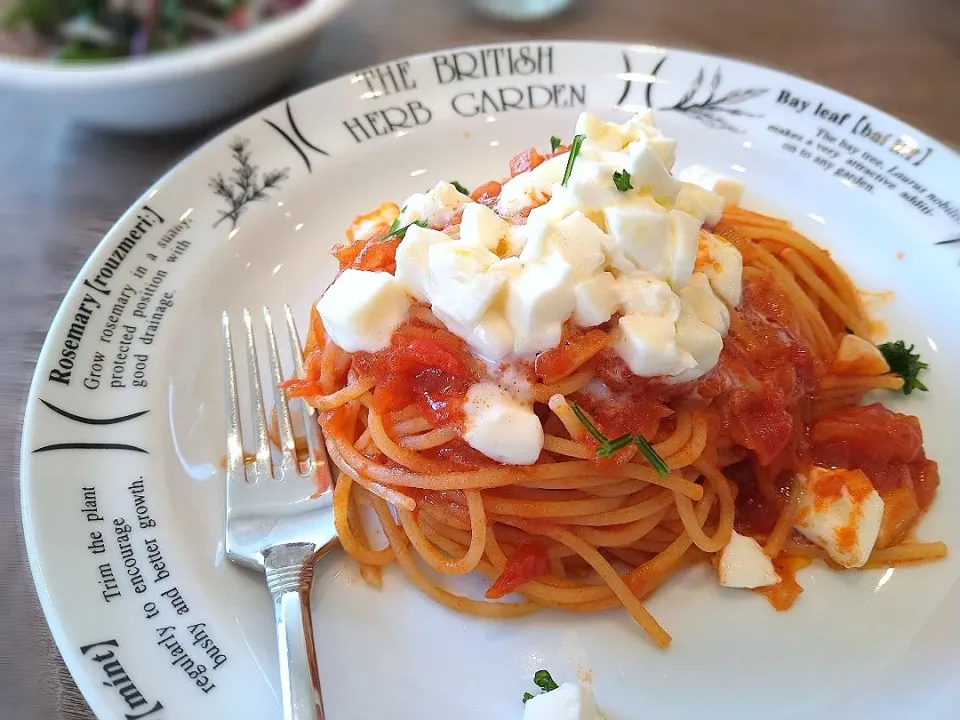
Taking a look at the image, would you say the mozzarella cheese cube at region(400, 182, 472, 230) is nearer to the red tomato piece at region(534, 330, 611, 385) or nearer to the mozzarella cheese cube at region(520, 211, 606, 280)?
the mozzarella cheese cube at region(520, 211, 606, 280)

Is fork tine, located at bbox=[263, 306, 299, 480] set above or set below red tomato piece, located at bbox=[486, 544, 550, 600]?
above

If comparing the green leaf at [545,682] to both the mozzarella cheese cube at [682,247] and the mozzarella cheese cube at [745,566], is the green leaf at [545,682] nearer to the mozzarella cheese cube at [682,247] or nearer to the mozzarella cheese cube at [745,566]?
the mozzarella cheese cube at [745,566]

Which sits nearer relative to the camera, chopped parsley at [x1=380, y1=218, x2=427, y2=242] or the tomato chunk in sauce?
the tomato chunk in sauce

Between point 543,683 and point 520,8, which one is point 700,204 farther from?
point 520,8

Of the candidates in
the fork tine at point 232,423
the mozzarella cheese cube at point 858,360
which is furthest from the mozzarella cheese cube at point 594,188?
the fork tine at point 232,423

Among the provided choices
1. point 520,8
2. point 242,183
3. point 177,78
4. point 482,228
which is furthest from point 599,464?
point 520,8

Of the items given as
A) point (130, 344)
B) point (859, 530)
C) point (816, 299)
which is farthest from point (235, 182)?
point (859, 530)

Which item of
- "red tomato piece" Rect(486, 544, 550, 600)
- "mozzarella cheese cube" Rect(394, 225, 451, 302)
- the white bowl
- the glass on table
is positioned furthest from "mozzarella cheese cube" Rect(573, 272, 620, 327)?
the glass on table

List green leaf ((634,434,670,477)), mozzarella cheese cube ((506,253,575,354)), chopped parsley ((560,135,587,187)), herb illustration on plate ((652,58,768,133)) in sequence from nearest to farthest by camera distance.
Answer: mozzarella cheese cube ((506,253,575,354)), green leaf ((634,434,670,477)), chopped parsley ((560,135,587,187)), herb illustration on plate ((652,58,768,133))
